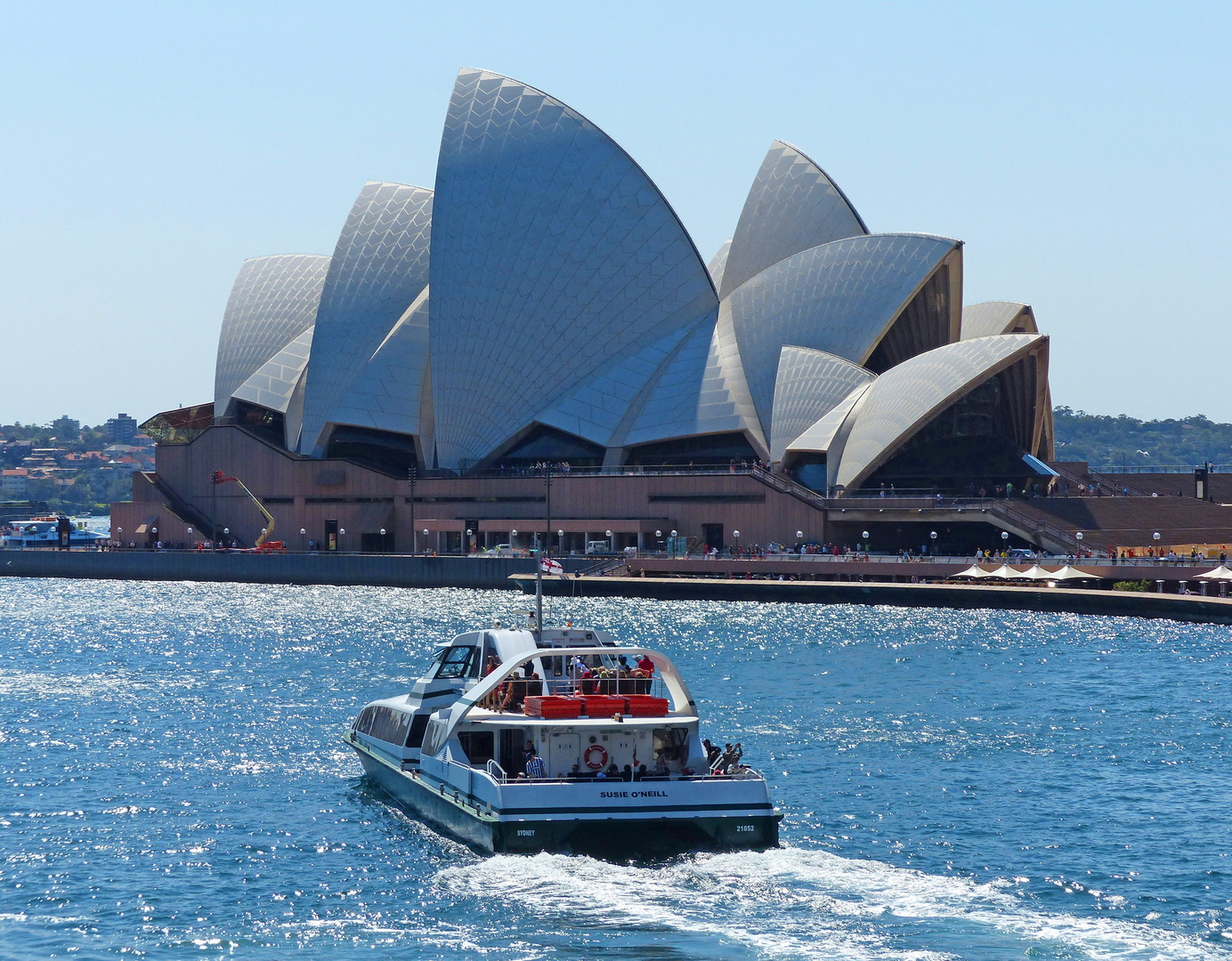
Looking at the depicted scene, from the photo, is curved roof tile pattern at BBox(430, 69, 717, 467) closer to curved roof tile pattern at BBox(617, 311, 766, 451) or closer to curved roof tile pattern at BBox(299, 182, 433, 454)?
curved roof tile pattern at BBox(617, 311, 766, 451)

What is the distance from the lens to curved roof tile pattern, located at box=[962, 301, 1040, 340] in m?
77.1

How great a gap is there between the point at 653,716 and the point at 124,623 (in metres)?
39.7

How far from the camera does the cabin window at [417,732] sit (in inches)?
967

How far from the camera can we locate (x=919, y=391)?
64375 mm

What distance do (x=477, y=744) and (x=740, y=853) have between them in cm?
453

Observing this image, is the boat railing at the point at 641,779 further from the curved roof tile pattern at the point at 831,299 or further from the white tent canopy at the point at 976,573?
the curved roof tile pattern at the point at 831,299

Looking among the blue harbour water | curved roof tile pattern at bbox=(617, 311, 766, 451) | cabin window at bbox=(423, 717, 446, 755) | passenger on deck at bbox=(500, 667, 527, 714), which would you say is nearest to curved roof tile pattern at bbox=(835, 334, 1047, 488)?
curved roof tile pattern at bbox=(617, 311, 766, 451)

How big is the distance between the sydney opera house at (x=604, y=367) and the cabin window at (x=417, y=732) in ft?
139

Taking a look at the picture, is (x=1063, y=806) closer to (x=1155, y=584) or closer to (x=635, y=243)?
(x=1155, y=584)

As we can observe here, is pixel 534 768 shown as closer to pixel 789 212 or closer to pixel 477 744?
pixel 477 744

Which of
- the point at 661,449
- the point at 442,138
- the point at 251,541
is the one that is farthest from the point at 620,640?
the point at 251,541

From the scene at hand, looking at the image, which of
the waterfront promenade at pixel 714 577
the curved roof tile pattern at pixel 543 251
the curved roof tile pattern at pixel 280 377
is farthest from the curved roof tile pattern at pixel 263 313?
the curved roof tile pattern at pixel 543 251

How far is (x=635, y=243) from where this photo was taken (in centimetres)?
7338

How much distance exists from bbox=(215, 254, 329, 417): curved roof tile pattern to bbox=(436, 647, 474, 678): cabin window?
6226 centimetres
